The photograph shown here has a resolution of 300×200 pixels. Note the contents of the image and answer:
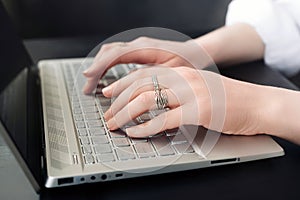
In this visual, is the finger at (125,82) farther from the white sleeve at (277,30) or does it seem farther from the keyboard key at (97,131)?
the white sleeve at (277,30)

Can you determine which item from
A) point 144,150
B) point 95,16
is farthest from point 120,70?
point 95,16

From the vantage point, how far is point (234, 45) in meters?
0.77

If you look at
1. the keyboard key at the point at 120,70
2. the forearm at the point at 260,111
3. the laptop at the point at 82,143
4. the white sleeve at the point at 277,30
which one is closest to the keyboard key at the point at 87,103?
the laptop at the point at 82,143

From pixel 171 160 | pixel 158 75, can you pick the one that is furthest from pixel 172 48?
pixel 171 160

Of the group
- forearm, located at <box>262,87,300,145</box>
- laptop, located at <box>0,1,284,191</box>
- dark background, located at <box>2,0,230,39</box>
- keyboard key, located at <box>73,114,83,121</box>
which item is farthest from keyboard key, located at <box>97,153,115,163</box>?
dark background, located at <box>2,0,230,39</box>

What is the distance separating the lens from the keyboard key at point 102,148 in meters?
0.50

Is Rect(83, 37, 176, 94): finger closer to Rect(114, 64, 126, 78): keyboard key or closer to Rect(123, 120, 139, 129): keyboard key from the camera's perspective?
Rect(114, 64, 126, 78): keyboard key

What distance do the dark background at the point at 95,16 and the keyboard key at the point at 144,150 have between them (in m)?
0.54

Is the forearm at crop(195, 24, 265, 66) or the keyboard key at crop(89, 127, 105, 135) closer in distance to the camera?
the keyboard key at crop(89, 127, 105, 135)

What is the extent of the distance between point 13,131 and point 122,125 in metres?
0.14

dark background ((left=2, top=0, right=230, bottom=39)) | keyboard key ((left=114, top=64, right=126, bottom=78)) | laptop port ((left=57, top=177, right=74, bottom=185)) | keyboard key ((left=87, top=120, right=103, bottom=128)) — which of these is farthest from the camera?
dark background ((left=2, top=0, right=230, bottom=39))

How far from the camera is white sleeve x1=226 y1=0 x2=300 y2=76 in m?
0.77

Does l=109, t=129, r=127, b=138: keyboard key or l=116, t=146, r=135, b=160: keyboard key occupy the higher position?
l=109, t=129, r=127, b=138: keyboard key

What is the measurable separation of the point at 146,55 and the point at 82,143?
0.78ft
